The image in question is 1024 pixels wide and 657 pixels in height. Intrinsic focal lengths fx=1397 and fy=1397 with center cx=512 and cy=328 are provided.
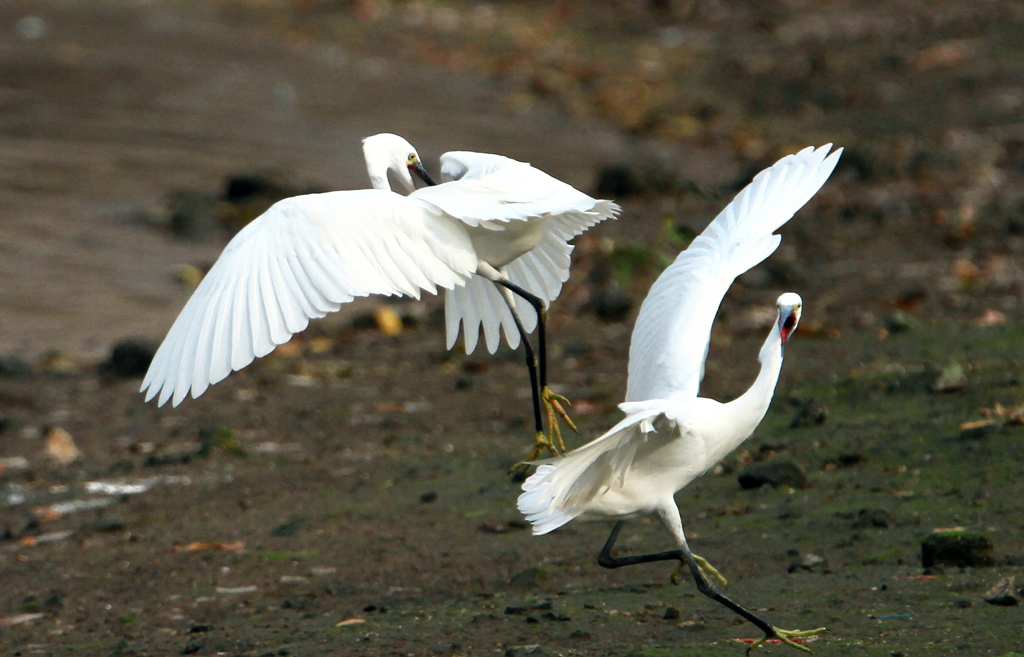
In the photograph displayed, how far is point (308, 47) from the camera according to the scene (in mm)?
19281

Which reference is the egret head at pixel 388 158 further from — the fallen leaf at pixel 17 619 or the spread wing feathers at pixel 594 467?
the fallen leaf at pixel 17 619

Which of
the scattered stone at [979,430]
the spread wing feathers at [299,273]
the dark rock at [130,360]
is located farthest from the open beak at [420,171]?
the dark rock at [130,360]

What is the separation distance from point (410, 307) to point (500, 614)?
532cm

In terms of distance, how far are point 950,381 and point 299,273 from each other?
11.0ft

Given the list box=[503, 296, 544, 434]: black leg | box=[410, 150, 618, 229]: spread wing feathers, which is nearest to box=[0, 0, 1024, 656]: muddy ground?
box=[503, 296, 544, 434]: black leg

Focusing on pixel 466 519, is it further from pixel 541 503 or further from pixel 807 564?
pixel 541 503

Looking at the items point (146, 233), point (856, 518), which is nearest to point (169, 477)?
point (856, 518)

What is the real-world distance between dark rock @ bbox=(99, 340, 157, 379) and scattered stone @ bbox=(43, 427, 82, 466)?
1.12m

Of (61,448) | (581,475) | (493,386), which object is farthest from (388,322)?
(581,475)

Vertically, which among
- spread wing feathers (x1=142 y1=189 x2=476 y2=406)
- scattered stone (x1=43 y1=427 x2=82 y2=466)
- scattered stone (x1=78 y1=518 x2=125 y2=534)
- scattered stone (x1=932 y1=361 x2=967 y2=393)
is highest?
spread wing feathers (x1=142 y1=189 x2=476 y2=406)

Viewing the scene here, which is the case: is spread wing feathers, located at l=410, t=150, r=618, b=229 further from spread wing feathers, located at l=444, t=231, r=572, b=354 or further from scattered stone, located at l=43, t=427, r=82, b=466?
scattered stone, located at l=43, t=427, r=82, b=466

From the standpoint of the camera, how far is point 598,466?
161 inches

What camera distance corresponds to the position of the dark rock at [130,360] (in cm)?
852

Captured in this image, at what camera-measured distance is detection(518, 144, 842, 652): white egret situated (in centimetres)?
402
